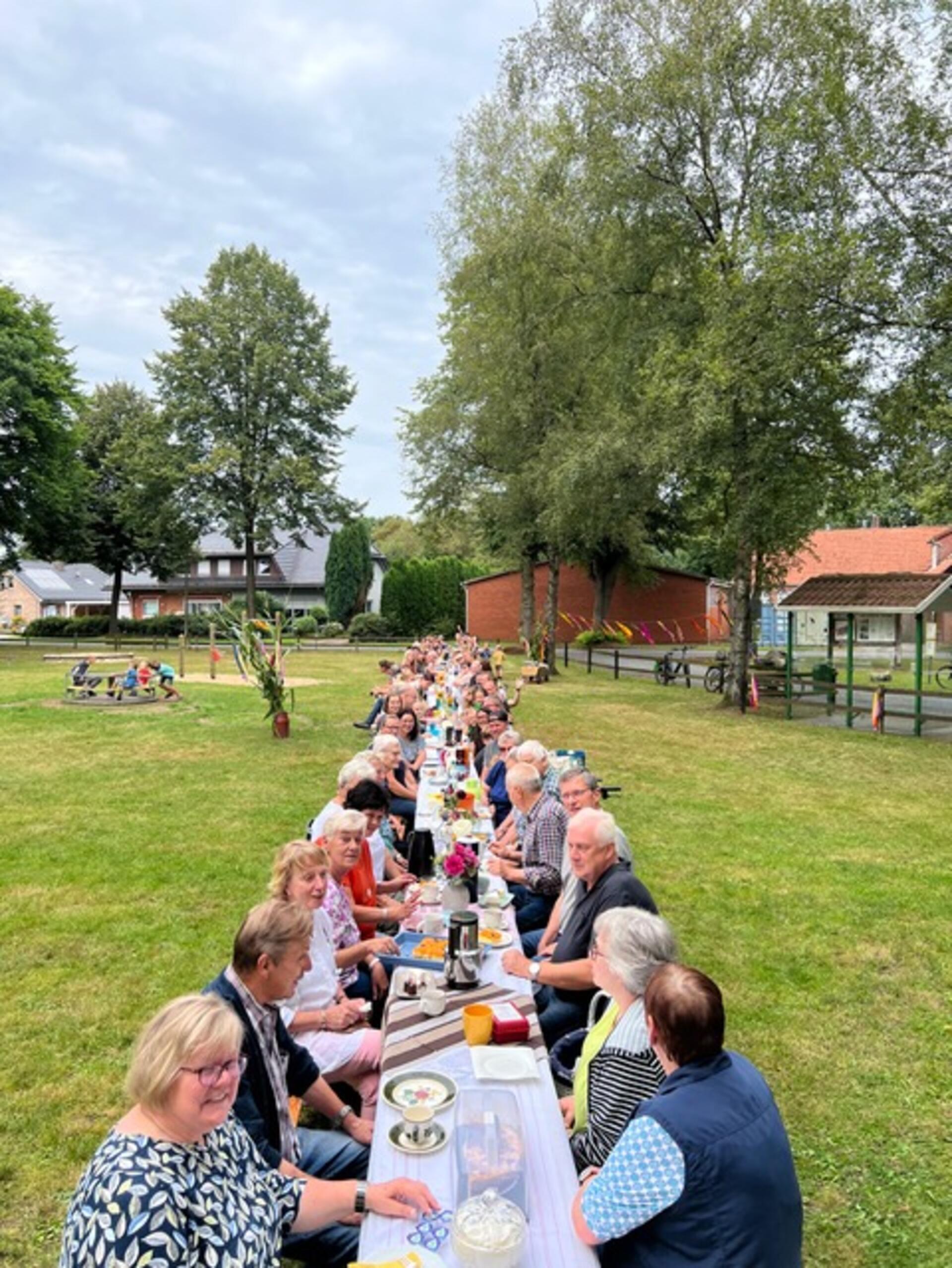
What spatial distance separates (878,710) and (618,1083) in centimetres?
1444

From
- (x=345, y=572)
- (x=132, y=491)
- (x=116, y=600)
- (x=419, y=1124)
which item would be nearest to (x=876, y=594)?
(x=419, y=1124)

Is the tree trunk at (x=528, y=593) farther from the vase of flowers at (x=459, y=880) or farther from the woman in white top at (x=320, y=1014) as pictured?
the woman in white top at (x=320, y=1014)

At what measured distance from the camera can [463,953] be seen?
3.46 meters

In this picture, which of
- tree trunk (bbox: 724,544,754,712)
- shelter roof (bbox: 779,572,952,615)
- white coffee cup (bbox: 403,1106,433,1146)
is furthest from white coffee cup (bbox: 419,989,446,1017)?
tree trunk (bbox: 724,544,754,712)

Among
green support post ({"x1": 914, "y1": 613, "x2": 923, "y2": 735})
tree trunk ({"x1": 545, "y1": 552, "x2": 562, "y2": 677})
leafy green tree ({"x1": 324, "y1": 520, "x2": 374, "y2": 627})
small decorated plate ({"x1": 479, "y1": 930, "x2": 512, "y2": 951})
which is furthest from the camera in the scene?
leafy green tree ({"x1": 324, "y1": 520, "x2": 374, "y2": 627})

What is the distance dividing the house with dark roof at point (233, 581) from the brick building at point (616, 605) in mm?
9169

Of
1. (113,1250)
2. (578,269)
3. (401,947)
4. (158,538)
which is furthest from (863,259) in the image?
(158,538)

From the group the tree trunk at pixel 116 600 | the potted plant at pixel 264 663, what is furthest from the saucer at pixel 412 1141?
the tree trunk at pixel 116 600

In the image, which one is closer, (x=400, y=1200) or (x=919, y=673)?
(x=400, y=1200)

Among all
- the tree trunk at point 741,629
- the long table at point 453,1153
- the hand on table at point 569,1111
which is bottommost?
the hand on table at point 569,1111

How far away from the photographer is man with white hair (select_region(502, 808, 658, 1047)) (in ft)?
11.7

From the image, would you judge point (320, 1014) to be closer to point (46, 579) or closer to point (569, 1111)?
point (569, 1111)

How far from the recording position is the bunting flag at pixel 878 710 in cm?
1512

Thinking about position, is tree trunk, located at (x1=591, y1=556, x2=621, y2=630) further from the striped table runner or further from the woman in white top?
the striped table runner
